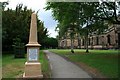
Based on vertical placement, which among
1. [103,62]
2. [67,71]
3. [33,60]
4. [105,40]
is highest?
[105,40]

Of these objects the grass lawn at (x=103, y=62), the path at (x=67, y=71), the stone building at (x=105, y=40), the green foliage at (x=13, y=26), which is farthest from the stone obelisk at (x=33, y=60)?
the stone building at (x=105, y=40)

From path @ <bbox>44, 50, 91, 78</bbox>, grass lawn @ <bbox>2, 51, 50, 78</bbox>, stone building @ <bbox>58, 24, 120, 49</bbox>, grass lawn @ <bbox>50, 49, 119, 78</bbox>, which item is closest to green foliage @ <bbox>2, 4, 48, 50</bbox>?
grass lawn @ <bbox>50, 49, 119, 78</bbox>

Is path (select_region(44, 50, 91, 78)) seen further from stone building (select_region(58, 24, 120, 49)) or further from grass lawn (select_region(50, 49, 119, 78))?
stone building (select_region(58, 24, 120, 49))

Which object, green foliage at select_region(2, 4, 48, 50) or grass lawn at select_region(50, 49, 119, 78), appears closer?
grass lawn at select_region(50, 49, 119, 78)

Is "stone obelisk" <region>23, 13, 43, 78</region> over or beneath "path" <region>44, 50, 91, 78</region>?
over

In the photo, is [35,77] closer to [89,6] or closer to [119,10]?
[89,6]

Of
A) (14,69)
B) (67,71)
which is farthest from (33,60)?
(14,69)

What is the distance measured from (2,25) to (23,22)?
363 centimetres

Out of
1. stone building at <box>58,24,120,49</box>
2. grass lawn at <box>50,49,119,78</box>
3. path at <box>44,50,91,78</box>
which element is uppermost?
stone building at <box>58,24,120,49</box>

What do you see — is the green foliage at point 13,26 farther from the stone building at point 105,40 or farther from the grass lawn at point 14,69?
the stone building at point 105,40

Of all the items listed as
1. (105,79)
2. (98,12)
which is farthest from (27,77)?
(98,12)

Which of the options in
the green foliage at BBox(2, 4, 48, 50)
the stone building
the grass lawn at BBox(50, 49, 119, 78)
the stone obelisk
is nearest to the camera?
the stone obelisk

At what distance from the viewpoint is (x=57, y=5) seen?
2702cm

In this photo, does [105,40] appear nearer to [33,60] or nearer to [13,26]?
[13,26]
